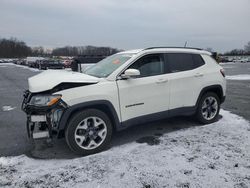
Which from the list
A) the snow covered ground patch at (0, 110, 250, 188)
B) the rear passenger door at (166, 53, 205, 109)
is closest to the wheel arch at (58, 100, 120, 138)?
the snow covered ground patch at (0, 110, 250, 188)

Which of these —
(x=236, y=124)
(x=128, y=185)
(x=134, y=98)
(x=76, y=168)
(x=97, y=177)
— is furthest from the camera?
(x=236, y=124)

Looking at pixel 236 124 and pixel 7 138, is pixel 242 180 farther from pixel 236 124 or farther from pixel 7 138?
pixel 7 138

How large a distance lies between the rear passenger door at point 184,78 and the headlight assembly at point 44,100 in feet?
7.34

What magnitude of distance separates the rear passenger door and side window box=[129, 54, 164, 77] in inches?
7.7

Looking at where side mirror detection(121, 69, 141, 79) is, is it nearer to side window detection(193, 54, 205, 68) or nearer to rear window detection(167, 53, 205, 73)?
rear window detection(167, 53, 205, 73)

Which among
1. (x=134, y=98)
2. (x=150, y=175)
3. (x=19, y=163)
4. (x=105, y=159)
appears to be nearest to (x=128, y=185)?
(x=150, y=175)

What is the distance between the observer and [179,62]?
422 centimetres

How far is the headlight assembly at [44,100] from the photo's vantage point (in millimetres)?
2977

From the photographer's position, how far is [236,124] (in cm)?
464

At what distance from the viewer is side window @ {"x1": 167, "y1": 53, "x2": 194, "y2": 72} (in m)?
4.09

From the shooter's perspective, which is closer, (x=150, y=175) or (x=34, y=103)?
(x=150, y=175)

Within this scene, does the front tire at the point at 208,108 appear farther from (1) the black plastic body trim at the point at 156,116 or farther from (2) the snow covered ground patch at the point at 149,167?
(2) the snow covered ground patch at the point at 149,167

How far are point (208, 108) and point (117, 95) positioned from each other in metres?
2.59

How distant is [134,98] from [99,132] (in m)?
0.88
